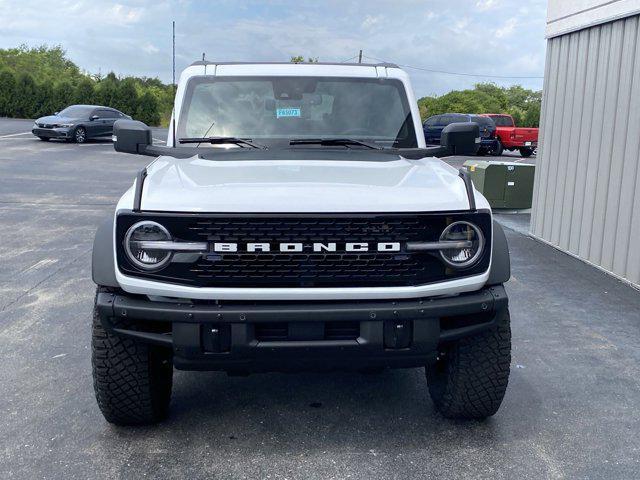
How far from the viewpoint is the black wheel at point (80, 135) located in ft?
86.9

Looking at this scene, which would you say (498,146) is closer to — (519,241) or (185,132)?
(519,241)

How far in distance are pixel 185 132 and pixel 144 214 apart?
1.54 metres

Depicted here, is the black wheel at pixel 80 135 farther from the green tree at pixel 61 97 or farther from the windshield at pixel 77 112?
the green tree at pixel 61 97

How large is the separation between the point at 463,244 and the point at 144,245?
1.42 meters

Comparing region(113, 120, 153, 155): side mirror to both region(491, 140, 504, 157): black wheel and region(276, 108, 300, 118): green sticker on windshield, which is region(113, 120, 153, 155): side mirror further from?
region(491, 140, 504, 157): black wheel

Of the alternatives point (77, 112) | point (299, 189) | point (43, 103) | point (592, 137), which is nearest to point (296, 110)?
point (299, 189)

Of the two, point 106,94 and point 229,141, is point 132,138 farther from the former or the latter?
point 106,94

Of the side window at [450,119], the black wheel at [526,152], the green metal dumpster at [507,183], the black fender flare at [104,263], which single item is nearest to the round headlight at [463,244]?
the black fender flare at [104,263]

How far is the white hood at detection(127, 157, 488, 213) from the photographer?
307 cm

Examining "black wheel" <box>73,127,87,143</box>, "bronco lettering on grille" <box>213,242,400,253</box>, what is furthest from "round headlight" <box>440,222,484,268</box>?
"black wheel" <box>73,127,87,143</box>

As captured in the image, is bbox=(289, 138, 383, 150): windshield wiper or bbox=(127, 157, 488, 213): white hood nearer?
bbox=(127, 157, 488, 213): white hood

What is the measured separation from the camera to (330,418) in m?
3.85

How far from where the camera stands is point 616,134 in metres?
7.71

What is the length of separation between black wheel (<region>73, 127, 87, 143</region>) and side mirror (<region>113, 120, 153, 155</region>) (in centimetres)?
2345
